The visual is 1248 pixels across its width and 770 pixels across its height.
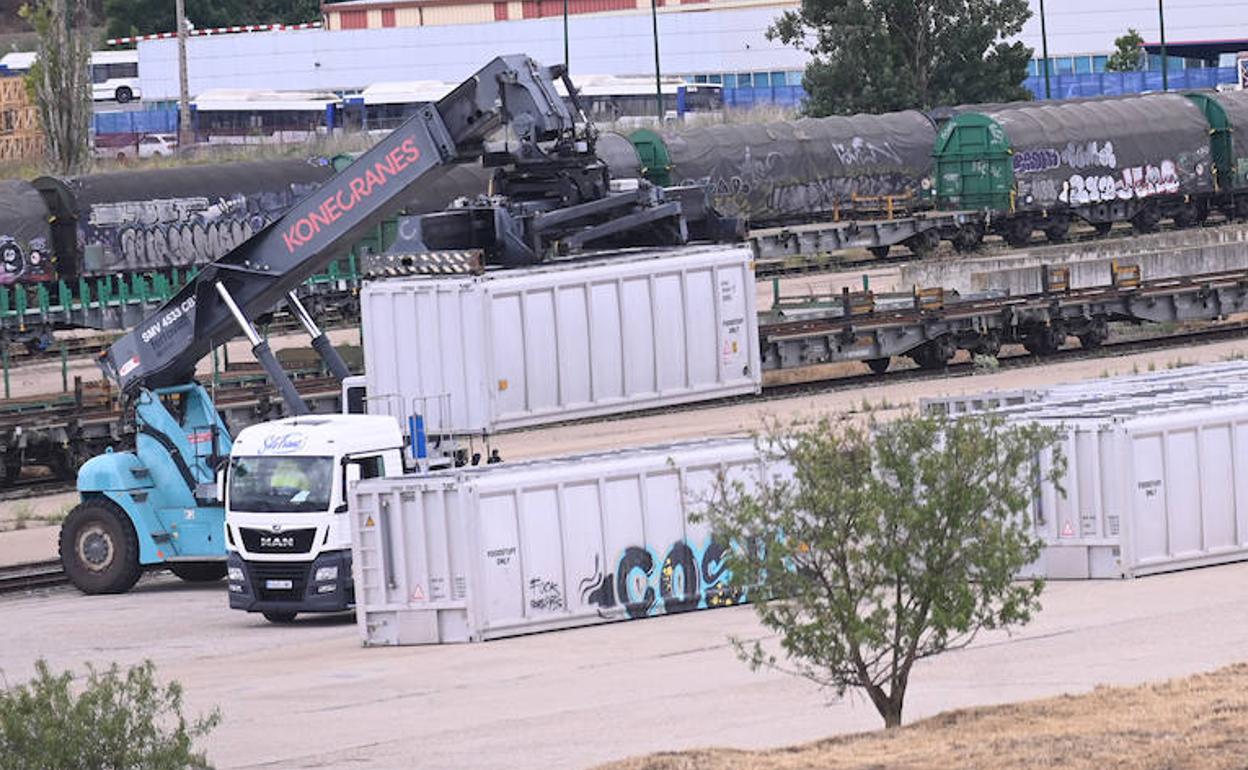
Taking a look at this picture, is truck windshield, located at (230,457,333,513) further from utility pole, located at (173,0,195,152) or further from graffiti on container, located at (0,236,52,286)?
utility pole, located at (173,0,195,152)

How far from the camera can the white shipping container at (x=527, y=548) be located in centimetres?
2264

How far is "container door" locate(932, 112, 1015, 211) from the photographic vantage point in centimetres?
6325

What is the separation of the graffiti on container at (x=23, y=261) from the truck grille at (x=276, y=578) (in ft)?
95.8

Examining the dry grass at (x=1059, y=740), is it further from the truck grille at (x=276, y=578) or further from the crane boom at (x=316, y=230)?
the crane boom at (x=316, y=230)

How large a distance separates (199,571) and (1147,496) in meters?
11.5

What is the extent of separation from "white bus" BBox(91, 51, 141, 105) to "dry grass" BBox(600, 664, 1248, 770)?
11337 cm

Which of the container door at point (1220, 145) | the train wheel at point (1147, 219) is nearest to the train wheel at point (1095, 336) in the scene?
the train wheel at point (1147, 219)

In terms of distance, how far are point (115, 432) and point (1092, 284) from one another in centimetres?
2331

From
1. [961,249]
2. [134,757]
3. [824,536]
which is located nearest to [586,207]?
[824,536]

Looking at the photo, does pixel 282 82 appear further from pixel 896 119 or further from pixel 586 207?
pixel 586 207

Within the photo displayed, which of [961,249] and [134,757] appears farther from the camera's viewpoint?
[961,249]

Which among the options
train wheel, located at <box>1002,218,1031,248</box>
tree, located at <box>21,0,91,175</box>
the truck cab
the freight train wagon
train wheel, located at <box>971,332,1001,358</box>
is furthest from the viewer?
tree, located at <box>21,0,91,175</box>

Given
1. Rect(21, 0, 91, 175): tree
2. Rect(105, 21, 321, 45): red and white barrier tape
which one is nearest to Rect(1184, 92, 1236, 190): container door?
Rect(21, 0, 91, 175): tree

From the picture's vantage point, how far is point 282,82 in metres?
119
